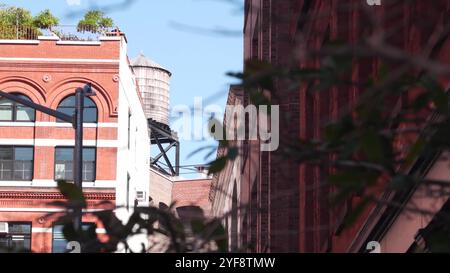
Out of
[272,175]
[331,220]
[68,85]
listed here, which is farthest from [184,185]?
[331,220]

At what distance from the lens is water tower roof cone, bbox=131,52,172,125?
84.4 metres

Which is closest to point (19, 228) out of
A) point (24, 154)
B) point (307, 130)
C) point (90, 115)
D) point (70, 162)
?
point (24, 154)

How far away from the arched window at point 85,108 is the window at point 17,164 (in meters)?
2.18

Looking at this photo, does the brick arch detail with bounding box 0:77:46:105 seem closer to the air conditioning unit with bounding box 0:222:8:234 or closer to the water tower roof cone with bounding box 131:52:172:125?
the air conditioning unit with bounding box 0:222:8:234

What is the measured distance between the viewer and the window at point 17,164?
2099 inches

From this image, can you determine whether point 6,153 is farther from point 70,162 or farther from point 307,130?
point 307,130

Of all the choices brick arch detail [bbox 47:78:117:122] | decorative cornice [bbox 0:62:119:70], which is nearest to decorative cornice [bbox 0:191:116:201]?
brick arch detail [bbox 47:78:117:122]

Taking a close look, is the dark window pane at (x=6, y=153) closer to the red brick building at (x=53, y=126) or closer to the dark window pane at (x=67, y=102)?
the red brick building at (x=53, y=126)

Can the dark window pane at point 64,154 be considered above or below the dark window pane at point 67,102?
below

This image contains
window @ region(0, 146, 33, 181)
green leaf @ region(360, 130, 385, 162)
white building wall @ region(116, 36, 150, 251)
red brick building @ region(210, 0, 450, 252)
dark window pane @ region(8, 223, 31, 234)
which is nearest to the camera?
green leaf @ region(360, 130, 385, 162)

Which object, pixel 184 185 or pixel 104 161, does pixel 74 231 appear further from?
pixel 184 185

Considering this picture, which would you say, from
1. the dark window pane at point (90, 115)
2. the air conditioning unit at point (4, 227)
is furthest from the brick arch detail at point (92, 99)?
the air conditioning unit at point (4, 227)
